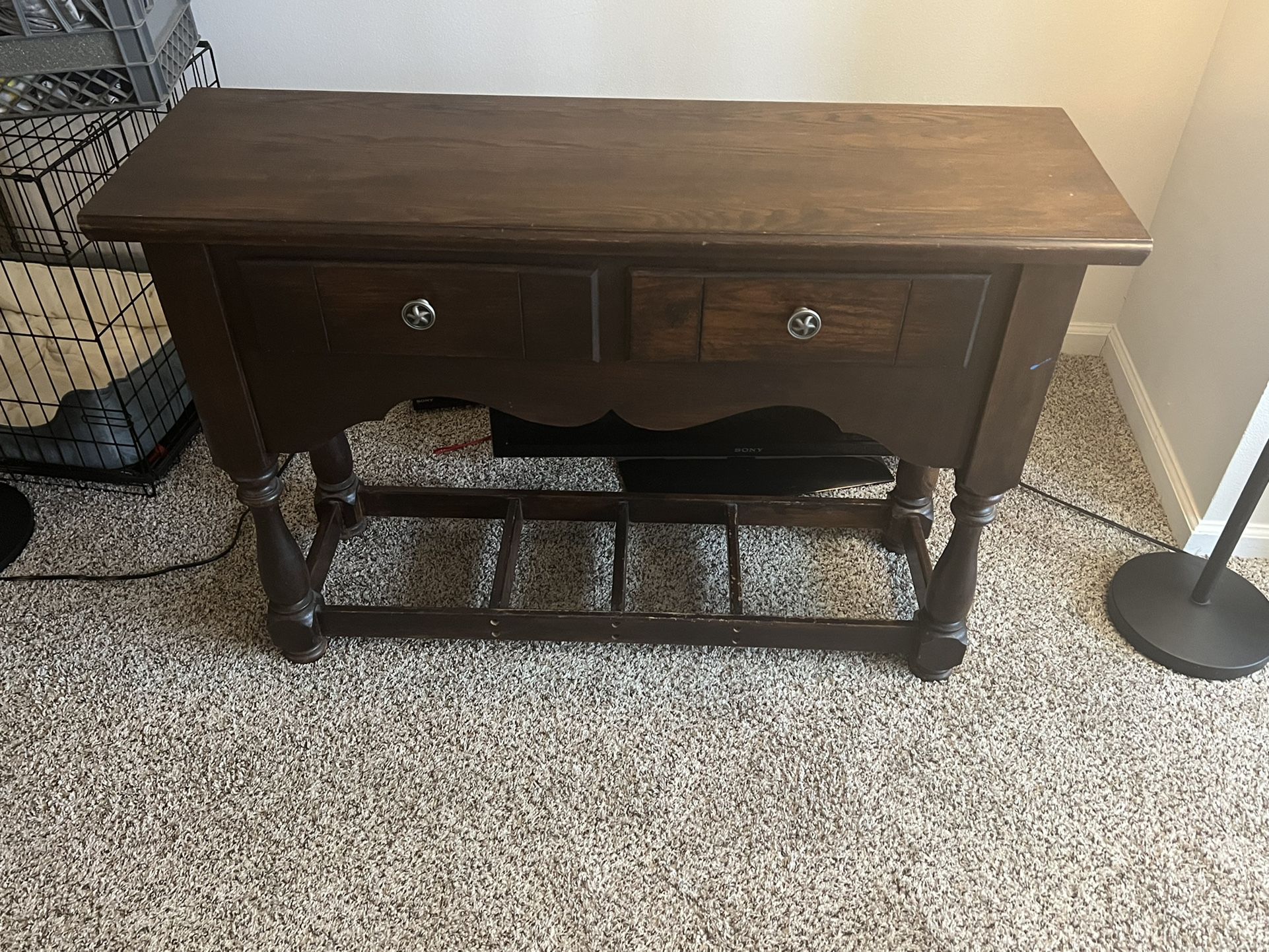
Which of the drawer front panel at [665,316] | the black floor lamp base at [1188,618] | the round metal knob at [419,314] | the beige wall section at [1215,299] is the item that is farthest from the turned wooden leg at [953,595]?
the round metal knob at [419,314]

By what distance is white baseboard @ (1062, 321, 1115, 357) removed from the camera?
6.98ft

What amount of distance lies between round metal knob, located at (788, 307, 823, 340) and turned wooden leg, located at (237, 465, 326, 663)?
68 cm

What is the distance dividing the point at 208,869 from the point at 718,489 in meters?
0.96

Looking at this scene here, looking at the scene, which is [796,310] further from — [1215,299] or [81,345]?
[81,345]

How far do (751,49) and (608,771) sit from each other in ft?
4.11

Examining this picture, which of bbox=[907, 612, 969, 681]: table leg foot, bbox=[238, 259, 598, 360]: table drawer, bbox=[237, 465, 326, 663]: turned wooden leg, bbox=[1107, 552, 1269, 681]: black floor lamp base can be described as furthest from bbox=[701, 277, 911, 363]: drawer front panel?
bbox=[1107, 552, 1269, 681]: black floor lamp base

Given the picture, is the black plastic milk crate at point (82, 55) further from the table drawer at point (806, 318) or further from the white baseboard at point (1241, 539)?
the white baseboard at point (1241, 539)

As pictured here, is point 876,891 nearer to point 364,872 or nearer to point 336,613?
point 364,872

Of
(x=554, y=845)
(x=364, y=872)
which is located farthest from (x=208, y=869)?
(x=554, y=845)

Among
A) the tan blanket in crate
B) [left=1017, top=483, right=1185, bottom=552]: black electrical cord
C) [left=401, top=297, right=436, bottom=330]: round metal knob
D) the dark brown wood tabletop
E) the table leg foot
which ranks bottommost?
[left=1017, top=483, right=1185, bottom=552]: black electrical cord

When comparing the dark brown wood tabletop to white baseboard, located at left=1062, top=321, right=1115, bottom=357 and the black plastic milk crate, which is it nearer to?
the black plastic milk crate

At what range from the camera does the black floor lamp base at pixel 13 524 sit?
1.64 metres

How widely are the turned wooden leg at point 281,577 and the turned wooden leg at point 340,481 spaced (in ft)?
0.68

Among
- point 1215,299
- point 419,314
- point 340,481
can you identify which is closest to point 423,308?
point 419,314
